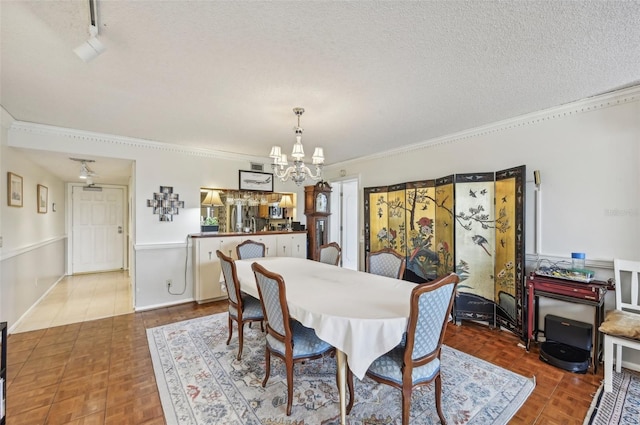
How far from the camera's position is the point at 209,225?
15.1 ft

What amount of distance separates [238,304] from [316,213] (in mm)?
2985

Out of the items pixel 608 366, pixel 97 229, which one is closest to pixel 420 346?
pixel 608 366

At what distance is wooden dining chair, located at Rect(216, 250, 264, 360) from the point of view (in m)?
2.50

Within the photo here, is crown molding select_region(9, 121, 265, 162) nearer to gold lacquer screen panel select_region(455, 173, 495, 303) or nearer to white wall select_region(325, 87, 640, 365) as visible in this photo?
gold lacquer screen panel select_region(455, 173, 495, 303)

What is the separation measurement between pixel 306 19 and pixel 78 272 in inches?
293

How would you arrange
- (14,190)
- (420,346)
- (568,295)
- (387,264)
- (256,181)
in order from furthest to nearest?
1. (256,181)
2. (14,190)
3. (387,264)
4. (568,295)
5. (420,346)

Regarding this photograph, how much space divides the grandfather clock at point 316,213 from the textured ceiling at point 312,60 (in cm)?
220

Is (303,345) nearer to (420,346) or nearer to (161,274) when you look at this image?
(420,346)

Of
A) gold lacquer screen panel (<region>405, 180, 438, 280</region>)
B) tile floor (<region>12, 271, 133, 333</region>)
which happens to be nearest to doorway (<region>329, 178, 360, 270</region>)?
gold lacquer screen panel (<region>405, 180, 438, 280</region>)

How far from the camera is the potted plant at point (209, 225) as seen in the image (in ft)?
14.8

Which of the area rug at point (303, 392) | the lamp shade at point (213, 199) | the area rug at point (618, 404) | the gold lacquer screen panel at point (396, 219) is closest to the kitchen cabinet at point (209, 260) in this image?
the lamp shade at point (213, 199)

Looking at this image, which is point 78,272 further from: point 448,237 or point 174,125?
point 448,237

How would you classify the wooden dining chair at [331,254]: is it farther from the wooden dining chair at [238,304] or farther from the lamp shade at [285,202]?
the lamp shade at [285,202]

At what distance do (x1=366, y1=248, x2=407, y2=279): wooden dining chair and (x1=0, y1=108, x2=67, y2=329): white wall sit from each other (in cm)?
393
